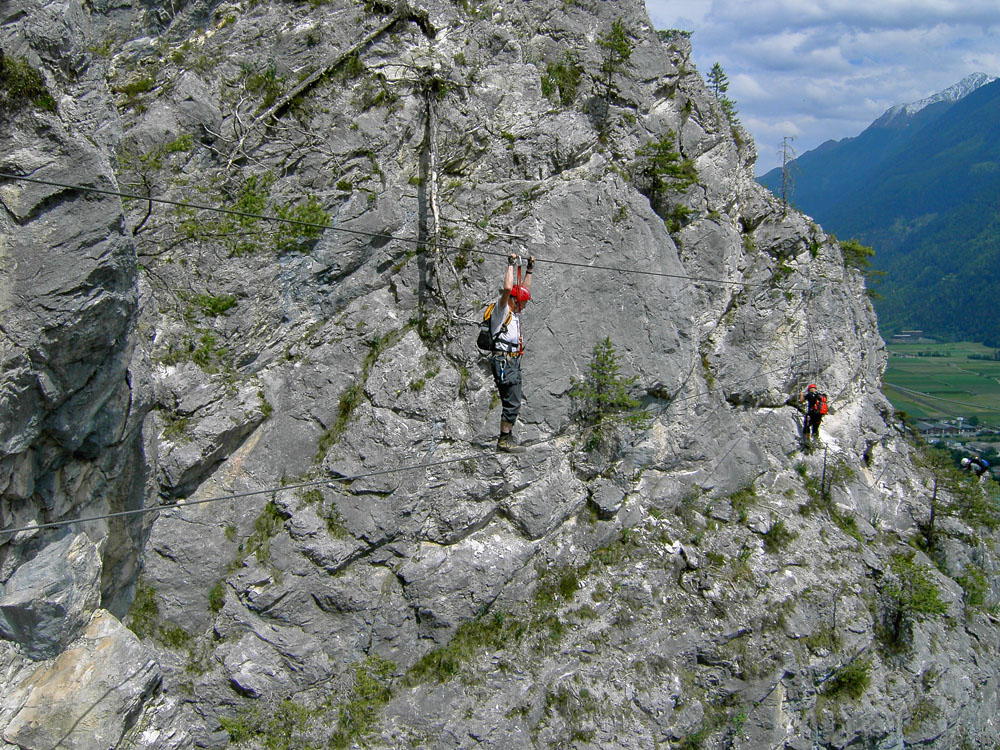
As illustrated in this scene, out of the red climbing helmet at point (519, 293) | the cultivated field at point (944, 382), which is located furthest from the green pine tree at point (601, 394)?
the cultivated field at point (944, 382)

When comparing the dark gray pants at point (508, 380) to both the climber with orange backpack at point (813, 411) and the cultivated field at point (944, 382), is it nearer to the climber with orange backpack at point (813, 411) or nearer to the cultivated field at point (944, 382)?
the climber with orange backpack at point (813, 411)

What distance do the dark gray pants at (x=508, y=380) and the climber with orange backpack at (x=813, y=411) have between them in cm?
944

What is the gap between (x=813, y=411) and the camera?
15375mm

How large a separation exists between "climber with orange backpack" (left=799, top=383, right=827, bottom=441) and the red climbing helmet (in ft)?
32.3

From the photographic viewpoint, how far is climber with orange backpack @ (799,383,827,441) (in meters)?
15.3

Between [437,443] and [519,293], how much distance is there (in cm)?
349

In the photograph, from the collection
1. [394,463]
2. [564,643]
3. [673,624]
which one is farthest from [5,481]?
[673,624]

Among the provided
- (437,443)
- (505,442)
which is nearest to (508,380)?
(505,442)

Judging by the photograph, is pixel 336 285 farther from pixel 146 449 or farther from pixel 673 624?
pixel 673 624

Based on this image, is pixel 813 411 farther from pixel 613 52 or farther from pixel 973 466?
pixel 613 52

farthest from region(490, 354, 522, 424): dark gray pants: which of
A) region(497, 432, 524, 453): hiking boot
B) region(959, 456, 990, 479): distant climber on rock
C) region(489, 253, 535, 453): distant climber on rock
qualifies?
region(959, 456, 990, 479): distant climber on rock

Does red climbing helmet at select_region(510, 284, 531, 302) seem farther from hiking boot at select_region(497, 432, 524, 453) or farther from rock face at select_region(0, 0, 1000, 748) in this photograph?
rock face at select_region(0, 0, 1000, 748)

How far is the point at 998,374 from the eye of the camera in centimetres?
11481

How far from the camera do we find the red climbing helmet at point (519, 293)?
28.9 feet
